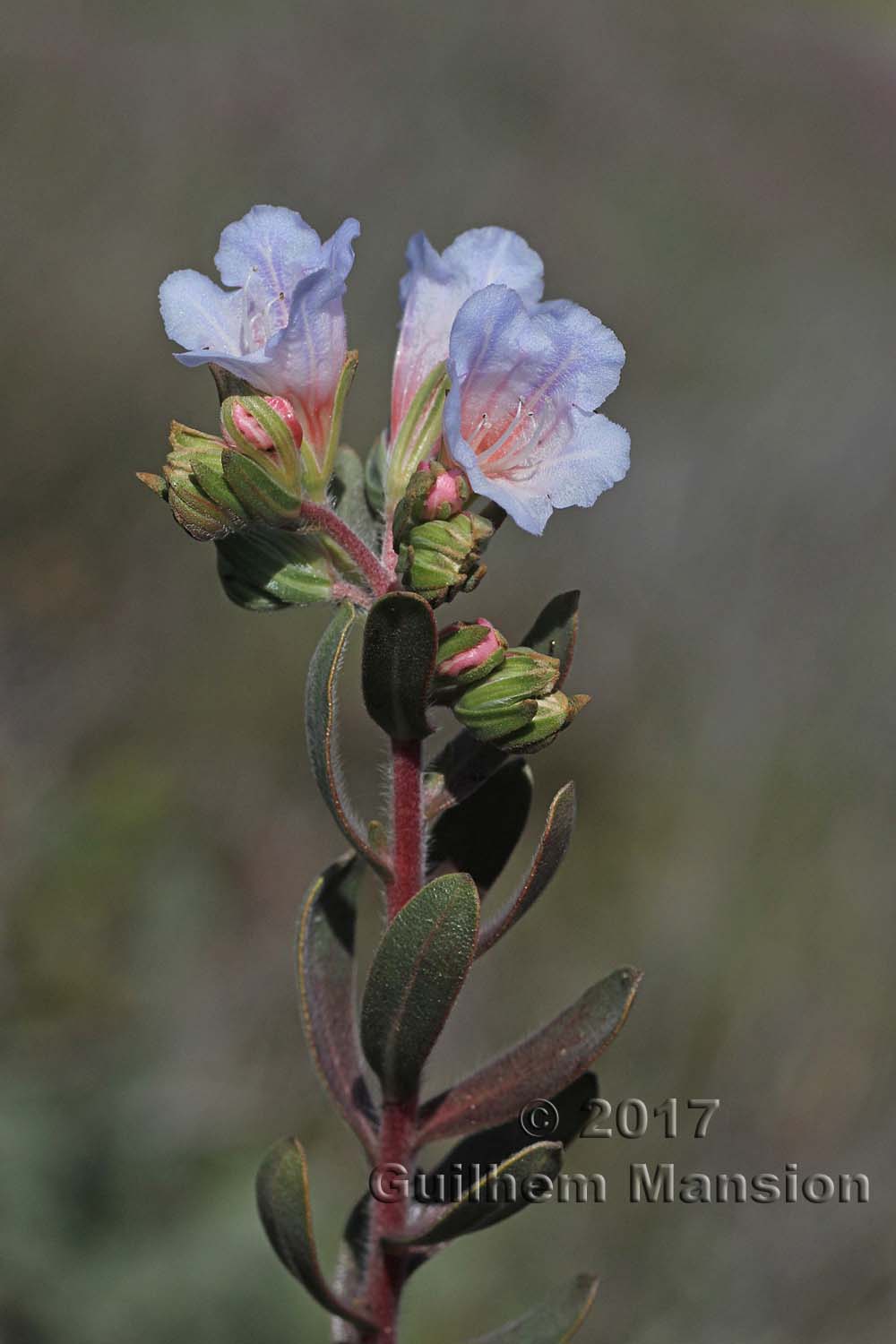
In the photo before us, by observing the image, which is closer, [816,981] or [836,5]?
[816,981]

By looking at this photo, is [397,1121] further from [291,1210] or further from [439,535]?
[439,535]

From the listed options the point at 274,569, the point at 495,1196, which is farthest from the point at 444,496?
the point at 495,1196

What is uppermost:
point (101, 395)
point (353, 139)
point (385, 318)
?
point (353, 139)

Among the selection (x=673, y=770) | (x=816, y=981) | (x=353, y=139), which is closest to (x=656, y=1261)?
(x=816, y=981)

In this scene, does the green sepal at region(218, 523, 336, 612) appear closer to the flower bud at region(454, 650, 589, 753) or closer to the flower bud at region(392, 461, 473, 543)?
the flower bud at region(392, 461, 473, 543)

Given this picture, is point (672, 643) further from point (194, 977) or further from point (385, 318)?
point (385, 318)

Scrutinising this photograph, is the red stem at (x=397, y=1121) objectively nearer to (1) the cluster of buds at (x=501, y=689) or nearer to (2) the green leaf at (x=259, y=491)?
(1) the cluster of buds at (x=501, y=689)
